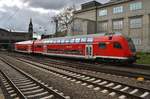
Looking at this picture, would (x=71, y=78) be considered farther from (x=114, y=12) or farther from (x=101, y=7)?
(x=101, y=7)

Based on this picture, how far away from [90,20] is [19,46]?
1799 centimetres

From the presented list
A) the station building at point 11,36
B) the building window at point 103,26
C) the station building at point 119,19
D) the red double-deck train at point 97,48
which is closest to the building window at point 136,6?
the station building at point 119,19

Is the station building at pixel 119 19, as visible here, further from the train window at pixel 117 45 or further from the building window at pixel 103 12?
the train window at pixel 117 45

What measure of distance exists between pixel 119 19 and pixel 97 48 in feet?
84.4

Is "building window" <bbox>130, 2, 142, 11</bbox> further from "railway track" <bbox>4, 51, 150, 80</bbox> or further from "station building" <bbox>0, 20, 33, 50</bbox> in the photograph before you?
"station building" <bbox>0, 20, 33, 50</bbox>

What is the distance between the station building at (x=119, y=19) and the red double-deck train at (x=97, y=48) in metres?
16.4

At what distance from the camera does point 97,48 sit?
1010 inches

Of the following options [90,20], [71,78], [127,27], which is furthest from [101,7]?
[71,78]

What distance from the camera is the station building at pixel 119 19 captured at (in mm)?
44594

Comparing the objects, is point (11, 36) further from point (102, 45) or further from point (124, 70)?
point (124, 70)

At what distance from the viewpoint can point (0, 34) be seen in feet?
384

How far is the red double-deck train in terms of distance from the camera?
2298 centimetres

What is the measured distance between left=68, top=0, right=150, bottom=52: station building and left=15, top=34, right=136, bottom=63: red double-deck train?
16.4m

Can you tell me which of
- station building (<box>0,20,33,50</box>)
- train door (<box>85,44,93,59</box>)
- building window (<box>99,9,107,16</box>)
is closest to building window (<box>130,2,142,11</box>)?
building window (<box>99,9,107,16</box>)
